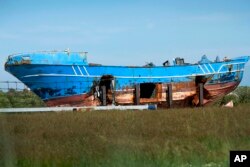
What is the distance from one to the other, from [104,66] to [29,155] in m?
17.4

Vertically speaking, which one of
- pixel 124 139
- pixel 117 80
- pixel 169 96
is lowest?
pixel 124 139

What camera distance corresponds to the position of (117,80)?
27062 millimetres

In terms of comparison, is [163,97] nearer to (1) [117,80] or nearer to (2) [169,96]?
(2) [169,96]

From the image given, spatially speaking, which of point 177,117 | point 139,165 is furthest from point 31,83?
point 139,165

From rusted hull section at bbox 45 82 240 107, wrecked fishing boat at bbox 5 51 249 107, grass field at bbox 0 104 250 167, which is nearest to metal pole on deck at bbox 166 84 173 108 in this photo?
wrecked fishing boat at bbox 5 51 249 107

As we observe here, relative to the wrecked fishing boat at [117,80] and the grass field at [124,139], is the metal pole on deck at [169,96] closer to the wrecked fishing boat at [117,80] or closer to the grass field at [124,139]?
the wrecked fishing boat at [117,80]

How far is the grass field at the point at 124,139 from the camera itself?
8.67 metres

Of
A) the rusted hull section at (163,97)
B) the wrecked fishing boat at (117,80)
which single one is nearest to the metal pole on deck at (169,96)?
the wrecked fishing boat at (117,80)

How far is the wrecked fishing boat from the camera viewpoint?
25.2 meters

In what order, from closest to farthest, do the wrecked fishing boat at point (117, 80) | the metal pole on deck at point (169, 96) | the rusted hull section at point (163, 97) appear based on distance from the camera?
the wrecked fishing boat at point (117, 80) < the rusted hull section at point (163, 97) < the metal pole on deck at point (169, 96)

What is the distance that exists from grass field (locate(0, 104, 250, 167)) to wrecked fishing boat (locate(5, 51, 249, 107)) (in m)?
9.41

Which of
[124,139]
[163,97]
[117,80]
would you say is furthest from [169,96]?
[124,139]

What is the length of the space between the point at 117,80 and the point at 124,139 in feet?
53.4

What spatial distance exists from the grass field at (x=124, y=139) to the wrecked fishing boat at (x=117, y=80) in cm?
941
